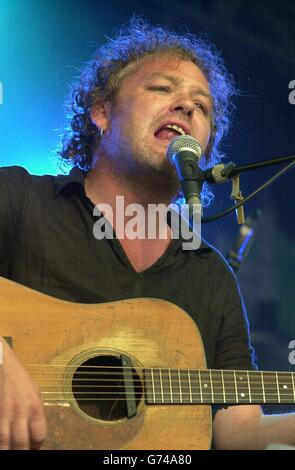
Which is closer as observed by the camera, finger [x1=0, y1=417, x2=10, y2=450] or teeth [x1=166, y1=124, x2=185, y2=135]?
finger [x1=0, y1=417, x2=10, y2=450]

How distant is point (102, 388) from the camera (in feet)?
6.11

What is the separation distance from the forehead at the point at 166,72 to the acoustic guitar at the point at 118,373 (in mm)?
1058

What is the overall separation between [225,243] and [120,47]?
4.01 feet

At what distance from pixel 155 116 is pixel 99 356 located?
102 centimetres

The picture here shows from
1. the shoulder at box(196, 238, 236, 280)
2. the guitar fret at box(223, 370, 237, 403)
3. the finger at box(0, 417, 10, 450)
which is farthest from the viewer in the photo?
the shoulder at box(196, 238, 236, 280)

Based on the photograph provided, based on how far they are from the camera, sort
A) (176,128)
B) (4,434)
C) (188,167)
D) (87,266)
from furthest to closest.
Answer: (176,128) < (87,266) < (188,167) < (4,434)

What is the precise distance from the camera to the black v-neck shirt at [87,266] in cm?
215

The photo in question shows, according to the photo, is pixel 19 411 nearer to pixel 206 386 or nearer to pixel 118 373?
pixel 118 373

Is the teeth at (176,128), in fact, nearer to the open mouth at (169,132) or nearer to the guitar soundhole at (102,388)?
the open mouth at (169,132)

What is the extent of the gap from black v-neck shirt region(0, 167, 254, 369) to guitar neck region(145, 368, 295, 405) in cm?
26

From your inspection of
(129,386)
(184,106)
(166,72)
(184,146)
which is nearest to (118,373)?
(129,386)

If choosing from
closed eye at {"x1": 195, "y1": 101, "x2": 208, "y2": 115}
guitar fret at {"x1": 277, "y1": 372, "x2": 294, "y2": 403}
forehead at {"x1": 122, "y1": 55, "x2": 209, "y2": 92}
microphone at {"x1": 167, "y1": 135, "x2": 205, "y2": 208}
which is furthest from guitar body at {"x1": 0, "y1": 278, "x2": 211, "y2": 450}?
forehead at {"x1": 122, "y1": 55, "x2": 209, "y2": 92}

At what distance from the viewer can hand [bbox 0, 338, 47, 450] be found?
1.46 meters

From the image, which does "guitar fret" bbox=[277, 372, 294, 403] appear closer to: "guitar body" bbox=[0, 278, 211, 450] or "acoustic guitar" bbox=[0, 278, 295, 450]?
"acoustic guitar" bbox=[0, 278, 295, 450]
